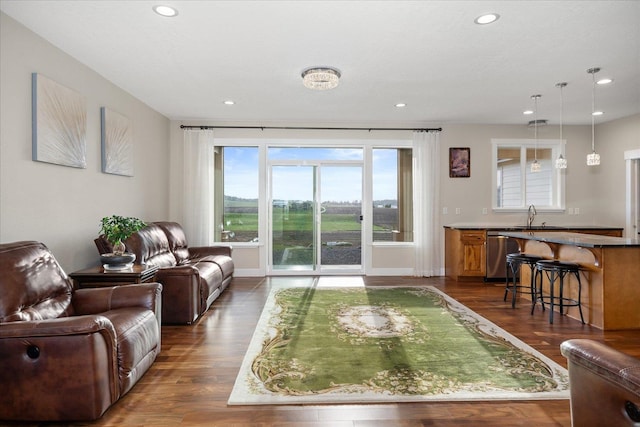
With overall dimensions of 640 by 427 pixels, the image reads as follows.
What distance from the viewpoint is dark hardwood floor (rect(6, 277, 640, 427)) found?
83.9 inches

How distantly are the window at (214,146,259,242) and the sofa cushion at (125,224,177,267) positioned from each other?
5.42 feet

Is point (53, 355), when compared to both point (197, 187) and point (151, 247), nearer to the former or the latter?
point (151, 247)

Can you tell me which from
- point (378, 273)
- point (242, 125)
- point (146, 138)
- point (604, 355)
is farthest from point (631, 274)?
point (146, 138)

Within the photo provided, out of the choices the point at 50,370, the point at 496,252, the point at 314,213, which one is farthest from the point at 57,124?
the point at 496,252

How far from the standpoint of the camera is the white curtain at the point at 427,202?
6531mm

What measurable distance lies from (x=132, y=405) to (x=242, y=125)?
5053mm

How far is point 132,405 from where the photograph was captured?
2293 millimetres

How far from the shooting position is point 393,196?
22.5 ft

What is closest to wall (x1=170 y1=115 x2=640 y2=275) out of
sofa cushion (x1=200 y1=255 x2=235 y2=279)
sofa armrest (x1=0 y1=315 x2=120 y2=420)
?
sofa cushion (x1=200 y1=255 x2=235 y2=279)

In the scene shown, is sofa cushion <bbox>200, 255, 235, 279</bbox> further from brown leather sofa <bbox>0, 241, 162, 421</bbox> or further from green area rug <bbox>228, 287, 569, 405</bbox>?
brown leather sofa <bbox>0, 241, 162, 421</bbox>

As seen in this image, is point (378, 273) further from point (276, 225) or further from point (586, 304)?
point (586, 304)

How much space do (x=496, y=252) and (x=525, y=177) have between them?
1.76 meters

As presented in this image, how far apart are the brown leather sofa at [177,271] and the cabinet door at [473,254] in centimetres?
382

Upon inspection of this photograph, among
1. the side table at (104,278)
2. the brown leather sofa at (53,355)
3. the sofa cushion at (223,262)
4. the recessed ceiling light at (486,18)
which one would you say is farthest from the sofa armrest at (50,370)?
the recessed ceiling light at (486,18)
